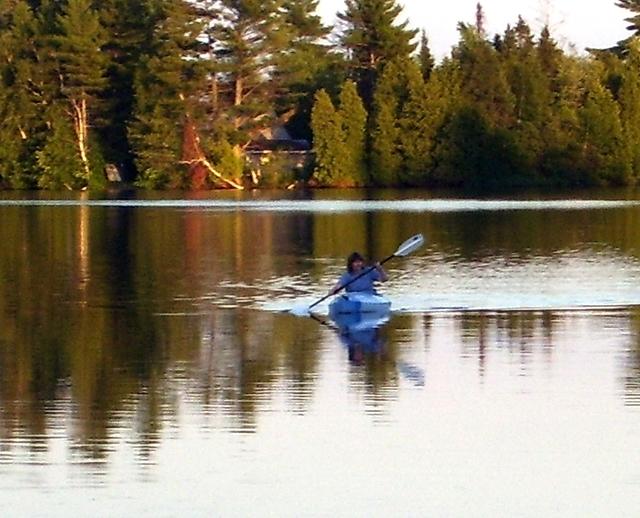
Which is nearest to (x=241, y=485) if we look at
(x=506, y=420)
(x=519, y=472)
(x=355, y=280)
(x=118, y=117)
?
(x=519, y=472)

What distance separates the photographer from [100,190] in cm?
9050

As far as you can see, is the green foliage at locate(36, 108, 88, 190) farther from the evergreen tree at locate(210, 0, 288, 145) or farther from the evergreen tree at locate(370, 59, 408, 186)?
the evergreen tree at locate(370, 59, 408, 186)

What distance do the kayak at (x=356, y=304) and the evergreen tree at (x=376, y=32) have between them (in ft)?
224

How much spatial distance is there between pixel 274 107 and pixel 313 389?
73.7 meters

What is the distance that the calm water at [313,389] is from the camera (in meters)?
12.5

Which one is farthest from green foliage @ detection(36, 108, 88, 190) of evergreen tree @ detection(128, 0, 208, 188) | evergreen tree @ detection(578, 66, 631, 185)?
evergreen tree @ detection(578, 66, 631, 185)

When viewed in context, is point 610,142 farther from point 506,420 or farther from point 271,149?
point 506,420

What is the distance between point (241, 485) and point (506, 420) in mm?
3334

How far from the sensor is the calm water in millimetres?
12453

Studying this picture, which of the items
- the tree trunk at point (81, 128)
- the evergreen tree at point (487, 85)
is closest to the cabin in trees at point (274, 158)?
the tree trunk at point (81, 128)

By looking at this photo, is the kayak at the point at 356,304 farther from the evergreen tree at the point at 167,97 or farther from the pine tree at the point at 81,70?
the pine tree at the point at 81,70

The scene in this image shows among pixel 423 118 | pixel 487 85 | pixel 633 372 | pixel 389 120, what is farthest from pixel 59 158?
pixel 633 372

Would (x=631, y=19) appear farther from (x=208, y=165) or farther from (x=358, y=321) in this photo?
(x=358, y=321)

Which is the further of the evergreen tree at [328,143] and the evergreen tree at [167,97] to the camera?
the evergreen tree at [328,143]
